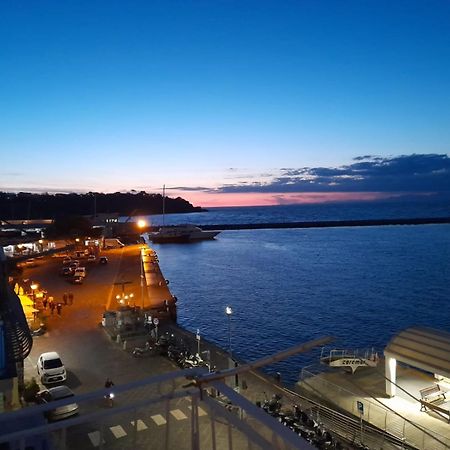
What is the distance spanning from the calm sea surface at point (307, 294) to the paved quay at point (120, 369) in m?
5.35

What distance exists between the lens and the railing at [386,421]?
501 inches

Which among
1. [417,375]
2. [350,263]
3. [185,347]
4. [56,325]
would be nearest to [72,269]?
[56,325]

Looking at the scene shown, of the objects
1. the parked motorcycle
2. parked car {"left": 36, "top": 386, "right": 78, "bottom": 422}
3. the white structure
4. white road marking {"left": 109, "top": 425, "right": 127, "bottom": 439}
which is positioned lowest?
the parked motorcycle

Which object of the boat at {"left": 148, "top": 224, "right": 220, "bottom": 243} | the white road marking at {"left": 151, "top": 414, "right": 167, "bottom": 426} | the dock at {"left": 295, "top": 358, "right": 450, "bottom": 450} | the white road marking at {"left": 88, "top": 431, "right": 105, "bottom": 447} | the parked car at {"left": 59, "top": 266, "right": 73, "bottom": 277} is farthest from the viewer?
the boat at {"left": 148, "top": 224, "right": 220, "bottom": 243}

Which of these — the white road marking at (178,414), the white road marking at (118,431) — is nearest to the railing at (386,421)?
the white road marking at (178,414)

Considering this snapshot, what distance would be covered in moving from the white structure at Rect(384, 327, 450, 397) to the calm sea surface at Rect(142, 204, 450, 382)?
Answer: 28.1 ft

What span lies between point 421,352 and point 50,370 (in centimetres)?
1284

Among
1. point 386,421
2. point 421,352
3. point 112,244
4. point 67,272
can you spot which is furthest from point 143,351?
point 112,244

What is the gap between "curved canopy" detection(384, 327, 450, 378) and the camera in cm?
1430

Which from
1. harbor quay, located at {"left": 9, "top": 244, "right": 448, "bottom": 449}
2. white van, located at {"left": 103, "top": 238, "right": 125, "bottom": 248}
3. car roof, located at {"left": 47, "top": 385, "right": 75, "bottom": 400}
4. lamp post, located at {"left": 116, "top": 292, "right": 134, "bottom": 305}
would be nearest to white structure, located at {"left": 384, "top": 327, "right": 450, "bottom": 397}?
harbor quay, located at {"left": 9, "top": 244, "right": 448, "bottom": 449}

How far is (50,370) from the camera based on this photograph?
16.8m

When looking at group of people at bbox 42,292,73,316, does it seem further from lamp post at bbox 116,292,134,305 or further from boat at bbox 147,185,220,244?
boat at bbox 147,185,220,244

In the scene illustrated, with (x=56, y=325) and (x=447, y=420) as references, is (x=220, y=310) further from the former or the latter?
(x=447, y=420)

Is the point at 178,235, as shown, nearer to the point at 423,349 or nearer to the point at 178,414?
the point at 423,349
